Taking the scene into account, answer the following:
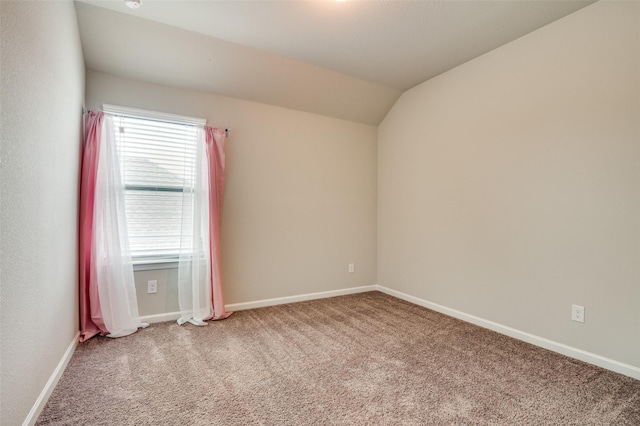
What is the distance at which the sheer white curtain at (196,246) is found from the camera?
2.96 meters

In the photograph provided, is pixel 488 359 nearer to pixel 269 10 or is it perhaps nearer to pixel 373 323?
pixel 373 323

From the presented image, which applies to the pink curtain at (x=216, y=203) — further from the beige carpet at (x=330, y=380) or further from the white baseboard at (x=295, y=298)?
the beige carpet at (x=330, y=380)

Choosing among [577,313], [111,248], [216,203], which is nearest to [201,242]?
[216,203]

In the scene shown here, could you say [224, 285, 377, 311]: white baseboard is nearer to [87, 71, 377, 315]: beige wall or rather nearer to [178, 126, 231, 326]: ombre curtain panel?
[87, 71, 377, 315]: beige wall

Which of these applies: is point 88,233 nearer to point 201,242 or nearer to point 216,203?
point 201,242

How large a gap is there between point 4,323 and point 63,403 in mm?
810

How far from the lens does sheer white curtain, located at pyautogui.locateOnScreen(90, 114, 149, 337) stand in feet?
8.44

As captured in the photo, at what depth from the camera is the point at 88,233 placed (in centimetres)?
255

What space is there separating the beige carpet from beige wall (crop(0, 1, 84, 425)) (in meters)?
0.36

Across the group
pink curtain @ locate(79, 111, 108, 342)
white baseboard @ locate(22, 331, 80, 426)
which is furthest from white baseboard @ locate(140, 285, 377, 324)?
white baseboard @ locate(22, 331, 80, 426)

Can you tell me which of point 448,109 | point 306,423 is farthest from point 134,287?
point 448,109

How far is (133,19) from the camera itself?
238 centimetres

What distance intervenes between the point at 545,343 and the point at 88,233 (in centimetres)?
382

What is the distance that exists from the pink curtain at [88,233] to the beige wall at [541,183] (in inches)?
126
